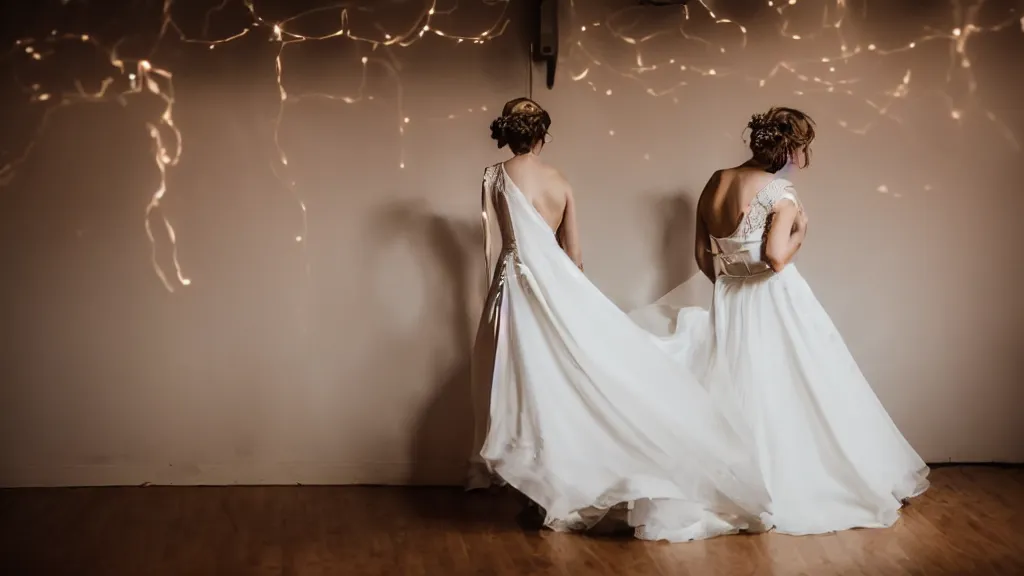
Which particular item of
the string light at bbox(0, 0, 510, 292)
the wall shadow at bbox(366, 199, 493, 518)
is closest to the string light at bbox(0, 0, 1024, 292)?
the string light at bbox(0, 0, 510, 292)

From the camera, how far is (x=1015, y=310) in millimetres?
4402

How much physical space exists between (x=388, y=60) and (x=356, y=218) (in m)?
0.66

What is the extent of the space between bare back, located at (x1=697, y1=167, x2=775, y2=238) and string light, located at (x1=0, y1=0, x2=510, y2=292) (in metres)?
1.11

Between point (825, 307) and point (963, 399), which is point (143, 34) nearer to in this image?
point (825, 307)

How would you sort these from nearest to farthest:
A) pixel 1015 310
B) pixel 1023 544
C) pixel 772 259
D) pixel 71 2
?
1. pixel 1023 544
2. pixel 772 259
3. pixel 71 2
4. pixel 1015 310

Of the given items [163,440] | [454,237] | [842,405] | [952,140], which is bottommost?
[163,440]

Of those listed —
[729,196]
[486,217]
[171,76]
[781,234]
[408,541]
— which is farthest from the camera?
[171,76]

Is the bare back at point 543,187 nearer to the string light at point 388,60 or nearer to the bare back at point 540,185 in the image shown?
the bare back at point 540,185

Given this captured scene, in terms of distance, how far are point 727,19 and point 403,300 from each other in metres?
1.77

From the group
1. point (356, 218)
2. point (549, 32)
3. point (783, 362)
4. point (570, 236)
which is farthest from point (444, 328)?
point (783, 362)

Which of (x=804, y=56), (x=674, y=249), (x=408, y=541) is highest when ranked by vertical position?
(x=804, y=56)

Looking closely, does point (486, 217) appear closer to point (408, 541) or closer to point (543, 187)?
point (543, 187)

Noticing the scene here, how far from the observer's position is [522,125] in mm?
3598

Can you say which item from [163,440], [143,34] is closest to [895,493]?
[163,440]
